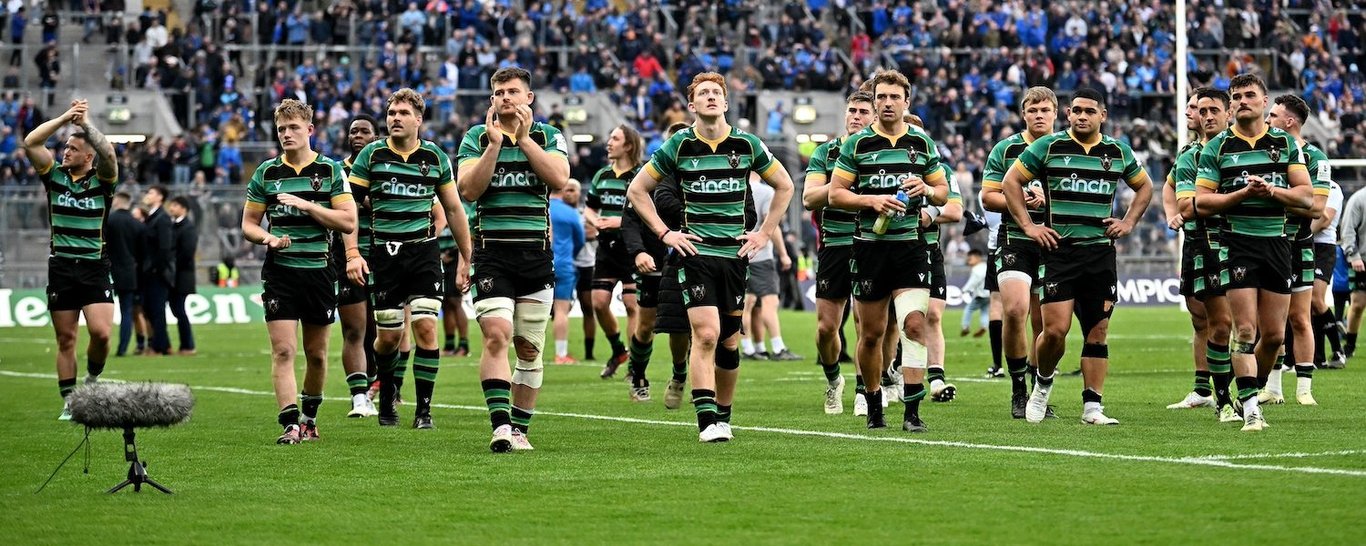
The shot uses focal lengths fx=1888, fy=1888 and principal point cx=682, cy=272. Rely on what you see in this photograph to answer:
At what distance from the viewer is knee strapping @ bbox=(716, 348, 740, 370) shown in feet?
36.7

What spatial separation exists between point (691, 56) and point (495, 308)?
36.4 metres

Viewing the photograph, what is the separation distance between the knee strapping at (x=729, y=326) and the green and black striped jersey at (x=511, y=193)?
1180mm

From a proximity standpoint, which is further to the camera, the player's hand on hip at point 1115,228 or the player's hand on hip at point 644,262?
the player's hand on hip at point 644,262

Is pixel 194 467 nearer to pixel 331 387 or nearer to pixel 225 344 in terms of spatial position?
pixel 331 387

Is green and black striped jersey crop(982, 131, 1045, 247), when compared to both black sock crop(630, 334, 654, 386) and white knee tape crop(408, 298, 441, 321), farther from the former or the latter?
white knee tape crop(408, 298, 441, 321)

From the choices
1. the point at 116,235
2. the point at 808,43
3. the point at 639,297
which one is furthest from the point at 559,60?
the point at 639,297

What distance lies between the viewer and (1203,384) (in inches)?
522

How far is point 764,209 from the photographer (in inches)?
696

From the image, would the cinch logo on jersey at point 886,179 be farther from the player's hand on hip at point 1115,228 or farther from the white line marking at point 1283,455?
the white line marking at point 1283,455

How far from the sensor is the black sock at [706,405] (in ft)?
36.1

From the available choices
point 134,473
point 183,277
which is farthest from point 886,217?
point 183,277

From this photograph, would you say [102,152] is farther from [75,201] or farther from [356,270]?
[356,270]

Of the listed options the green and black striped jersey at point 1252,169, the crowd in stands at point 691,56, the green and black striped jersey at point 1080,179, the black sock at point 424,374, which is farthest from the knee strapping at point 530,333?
the crowd in stands at point 691,56

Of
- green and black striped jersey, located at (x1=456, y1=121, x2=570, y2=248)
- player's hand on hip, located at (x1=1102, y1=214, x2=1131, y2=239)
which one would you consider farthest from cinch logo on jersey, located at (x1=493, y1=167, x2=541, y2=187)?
player's hand on hip, located at (x1=1102, y1=214, x2=1131, y2=239)
